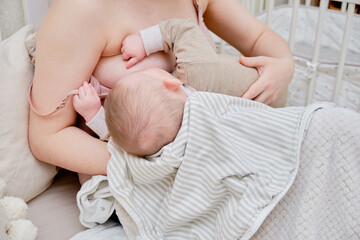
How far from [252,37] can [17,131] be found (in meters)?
0.78

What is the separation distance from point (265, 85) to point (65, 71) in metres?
0.50

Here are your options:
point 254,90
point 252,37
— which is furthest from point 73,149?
point 252,37

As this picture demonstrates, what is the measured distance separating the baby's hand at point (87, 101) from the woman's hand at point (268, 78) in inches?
14.4

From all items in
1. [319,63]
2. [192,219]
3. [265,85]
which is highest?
[265,85]

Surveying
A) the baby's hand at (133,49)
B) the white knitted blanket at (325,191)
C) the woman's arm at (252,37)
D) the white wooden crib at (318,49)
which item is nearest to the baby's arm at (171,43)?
the baby's hand at (133,49)

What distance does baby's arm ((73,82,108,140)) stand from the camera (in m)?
0.83

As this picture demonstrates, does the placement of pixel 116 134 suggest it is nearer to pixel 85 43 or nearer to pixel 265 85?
pixel 85 43

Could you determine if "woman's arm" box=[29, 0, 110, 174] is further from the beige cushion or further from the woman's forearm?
the beige cushion

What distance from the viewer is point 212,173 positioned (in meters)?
0.72

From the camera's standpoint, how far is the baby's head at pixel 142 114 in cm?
71

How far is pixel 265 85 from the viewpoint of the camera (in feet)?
3.22

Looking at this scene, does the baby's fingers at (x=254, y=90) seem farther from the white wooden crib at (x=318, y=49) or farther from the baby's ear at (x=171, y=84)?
the white wooden crib at (x=318, y=49)

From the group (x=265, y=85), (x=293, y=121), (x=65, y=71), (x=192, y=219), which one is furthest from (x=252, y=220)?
(x=65, y=71)

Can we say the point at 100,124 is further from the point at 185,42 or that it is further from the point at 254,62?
the point at 254,62
